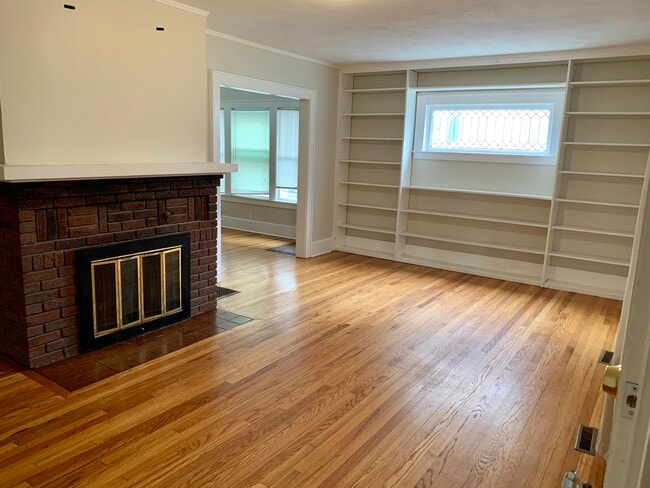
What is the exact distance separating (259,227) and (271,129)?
5.21ft

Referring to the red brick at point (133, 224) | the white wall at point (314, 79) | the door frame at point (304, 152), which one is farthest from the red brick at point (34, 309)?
the door frame at point (304, 152)

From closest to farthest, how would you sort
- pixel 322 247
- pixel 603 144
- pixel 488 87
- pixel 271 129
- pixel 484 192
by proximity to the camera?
pixel 603 144, pixel 488 87, pixel 484 192, pixel 322 247, pixel 271 129

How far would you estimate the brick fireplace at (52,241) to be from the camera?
2959mm

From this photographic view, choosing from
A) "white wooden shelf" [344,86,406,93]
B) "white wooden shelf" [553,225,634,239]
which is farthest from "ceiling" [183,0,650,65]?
"white wooden shelf" [553,225,634,239]

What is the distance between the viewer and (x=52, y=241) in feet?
10.1

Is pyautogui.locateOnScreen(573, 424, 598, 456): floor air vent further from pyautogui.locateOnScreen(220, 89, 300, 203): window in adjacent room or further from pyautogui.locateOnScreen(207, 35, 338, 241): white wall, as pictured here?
pyautogui.locateOnScreen(220, 89, 300, 203): window in adjacent room

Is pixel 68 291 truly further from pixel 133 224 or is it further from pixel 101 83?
pixel 101 83

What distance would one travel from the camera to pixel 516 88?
213 inches

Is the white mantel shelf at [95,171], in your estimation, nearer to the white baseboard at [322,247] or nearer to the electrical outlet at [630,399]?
the white baseboard at [322,247]

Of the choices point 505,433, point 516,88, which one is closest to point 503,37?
point 516,88

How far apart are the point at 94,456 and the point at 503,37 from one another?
4.40 m

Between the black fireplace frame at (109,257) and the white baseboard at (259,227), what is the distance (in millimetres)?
3784

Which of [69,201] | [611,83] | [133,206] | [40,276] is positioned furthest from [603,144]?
[40,276]

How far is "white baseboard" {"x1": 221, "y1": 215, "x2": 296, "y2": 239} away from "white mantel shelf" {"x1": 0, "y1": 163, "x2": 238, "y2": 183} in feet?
12.6
